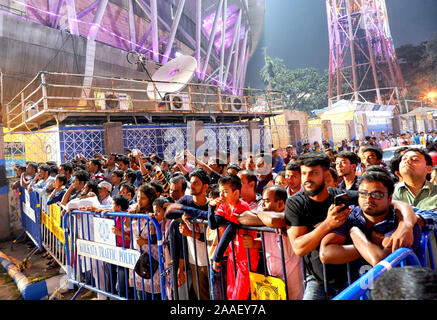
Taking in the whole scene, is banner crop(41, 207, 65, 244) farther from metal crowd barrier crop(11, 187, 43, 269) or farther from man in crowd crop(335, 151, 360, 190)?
man in crowd crop(335, 151, 360, 190)

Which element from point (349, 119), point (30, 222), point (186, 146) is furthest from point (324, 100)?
point (30, 222)

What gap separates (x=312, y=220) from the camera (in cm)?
228

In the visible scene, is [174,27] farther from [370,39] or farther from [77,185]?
[370,39]

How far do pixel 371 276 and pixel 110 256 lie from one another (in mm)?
3113

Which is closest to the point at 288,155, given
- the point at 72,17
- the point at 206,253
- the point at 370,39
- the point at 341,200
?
the point at 206,253

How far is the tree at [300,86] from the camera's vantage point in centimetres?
→ 5975

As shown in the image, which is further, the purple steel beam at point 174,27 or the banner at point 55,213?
the purple steel beam at point 174,27

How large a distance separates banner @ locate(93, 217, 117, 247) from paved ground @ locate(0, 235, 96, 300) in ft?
4.87

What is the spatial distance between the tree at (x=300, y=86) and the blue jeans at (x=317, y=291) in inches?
2346

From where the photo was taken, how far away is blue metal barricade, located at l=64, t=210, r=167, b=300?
11.1ft

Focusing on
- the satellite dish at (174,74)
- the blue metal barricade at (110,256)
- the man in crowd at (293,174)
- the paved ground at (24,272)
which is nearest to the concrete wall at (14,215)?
the paved ground at (24,272)

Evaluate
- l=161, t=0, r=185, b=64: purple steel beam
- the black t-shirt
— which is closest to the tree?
l=161, t=0, r=185, b=64: purple steel beam

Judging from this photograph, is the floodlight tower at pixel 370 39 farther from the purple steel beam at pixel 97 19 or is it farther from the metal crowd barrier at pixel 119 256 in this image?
the metal crowd barrier at pixel 119 256
